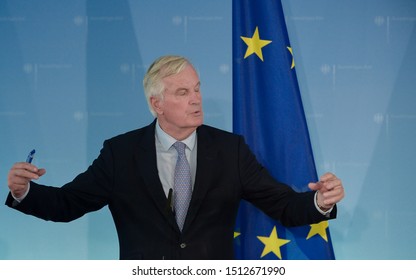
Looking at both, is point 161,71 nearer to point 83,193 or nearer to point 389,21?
point 83,193

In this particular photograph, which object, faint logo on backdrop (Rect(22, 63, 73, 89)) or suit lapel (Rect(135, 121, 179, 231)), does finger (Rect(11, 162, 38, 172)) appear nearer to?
suit lapel (Rect(135, 121, 179, 231))

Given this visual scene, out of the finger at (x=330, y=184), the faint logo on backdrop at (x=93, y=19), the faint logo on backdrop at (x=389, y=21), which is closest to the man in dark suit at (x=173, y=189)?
the finger at (x=330, y=184)

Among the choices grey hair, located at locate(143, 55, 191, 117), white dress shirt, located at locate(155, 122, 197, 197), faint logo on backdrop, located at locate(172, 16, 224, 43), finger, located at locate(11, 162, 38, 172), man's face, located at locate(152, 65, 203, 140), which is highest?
faint logo on backdrop, located at locate(172, 16, 224, 43)

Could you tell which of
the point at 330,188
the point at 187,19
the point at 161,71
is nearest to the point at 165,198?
the point at 161,71

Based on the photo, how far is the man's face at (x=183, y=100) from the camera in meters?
2.65

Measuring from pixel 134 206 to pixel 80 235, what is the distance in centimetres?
83

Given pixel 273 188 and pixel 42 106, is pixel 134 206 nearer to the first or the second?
pixel 273 188

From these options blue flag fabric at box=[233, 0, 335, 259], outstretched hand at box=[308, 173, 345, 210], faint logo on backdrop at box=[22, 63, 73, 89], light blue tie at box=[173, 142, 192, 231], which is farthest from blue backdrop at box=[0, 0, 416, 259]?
outstretched hand at box=[308, 173, 345, 210]

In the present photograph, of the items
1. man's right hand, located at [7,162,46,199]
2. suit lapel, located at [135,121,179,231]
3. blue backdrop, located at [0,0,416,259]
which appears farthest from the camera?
blue backdrop, located at [0,0,416,259]

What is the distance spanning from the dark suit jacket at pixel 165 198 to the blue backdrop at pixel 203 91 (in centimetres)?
61

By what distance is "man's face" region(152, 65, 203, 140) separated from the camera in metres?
2.65

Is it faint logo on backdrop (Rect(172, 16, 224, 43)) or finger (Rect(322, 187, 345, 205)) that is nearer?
finger (Rect(322, 187, 345, 205))

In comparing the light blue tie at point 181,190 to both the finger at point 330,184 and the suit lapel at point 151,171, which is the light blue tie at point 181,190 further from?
the finger at point 330,184

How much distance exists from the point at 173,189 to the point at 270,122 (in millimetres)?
545
